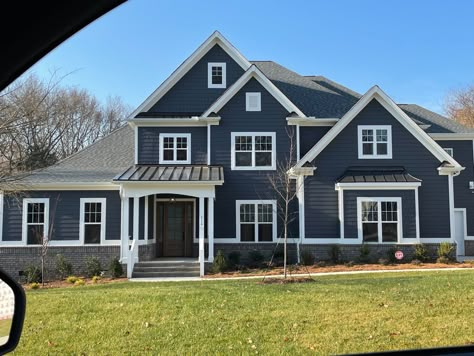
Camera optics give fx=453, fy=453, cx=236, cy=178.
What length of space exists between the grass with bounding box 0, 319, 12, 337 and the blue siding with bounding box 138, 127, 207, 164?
1718 centimetres

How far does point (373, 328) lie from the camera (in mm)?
6359

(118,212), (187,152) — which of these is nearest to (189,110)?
(187,152)

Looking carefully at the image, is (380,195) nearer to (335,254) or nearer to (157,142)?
(335,254)

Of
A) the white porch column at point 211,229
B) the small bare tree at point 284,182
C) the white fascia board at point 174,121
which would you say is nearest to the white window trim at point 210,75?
the white fascia board at point 174,121

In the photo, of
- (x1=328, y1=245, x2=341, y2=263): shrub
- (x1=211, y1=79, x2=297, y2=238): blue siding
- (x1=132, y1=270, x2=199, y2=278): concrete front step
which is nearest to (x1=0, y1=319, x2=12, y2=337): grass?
(x1=132, y1=270, x2=199, y2=278): concrete front step

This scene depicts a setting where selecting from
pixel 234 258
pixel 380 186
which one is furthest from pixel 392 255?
pixel 234 258

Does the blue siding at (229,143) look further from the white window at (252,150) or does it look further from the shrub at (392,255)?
the shrub at (392,255)

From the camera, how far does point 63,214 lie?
60.9 ft

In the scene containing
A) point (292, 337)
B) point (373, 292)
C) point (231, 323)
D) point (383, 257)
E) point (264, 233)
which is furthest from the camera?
point (264, 233)

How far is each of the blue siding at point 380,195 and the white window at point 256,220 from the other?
2.88 metres

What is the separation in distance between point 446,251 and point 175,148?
37.2ft

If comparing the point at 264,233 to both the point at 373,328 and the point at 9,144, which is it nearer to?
the point at 9,144

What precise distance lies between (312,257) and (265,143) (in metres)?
5.04

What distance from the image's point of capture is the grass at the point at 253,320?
5758 mm
